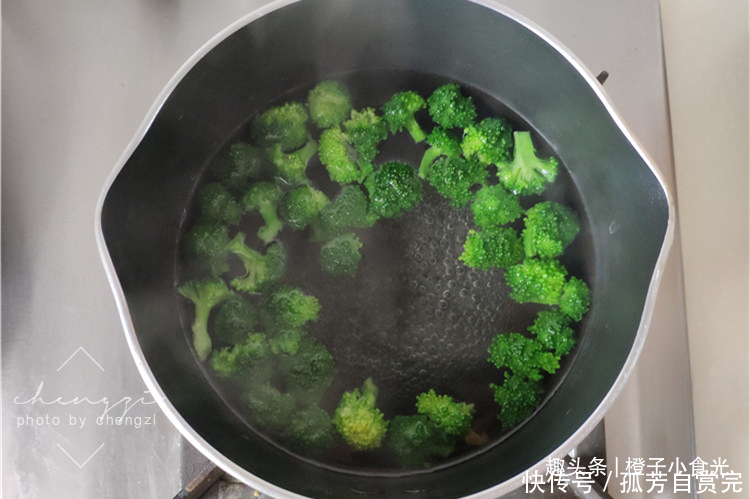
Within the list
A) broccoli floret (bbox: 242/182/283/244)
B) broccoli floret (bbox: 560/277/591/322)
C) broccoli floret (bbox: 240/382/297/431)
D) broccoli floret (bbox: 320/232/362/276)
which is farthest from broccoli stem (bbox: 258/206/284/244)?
broccoli floret (bbox: 560/277/591/322)

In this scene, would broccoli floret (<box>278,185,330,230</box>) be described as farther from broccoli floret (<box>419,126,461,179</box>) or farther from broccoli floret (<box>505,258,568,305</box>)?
broccoli floret (<box>505,258,568,305</box>)

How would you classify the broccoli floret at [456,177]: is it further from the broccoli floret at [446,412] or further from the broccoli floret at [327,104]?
the broccoli floret at [446,412]

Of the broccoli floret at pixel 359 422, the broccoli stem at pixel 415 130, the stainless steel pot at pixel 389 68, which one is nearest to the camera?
the stainless steel pot at pixel 389 68

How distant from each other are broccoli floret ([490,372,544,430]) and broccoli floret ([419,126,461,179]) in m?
0.52

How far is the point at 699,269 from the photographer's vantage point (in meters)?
1.30

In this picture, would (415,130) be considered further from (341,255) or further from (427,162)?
(341,255)

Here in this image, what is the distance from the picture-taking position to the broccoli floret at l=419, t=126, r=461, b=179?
1.33 m

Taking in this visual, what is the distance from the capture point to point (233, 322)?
4.20 ft

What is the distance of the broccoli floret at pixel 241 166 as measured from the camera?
1.34m

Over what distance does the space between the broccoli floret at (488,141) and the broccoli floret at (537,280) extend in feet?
0.83

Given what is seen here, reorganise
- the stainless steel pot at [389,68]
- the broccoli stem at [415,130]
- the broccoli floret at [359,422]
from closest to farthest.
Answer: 1. the stainless steel pot at [389,68]
2. the broccoli floret at [359,422]
3. the broccoli stem at [415,130]

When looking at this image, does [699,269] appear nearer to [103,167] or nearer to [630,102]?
[630,102]

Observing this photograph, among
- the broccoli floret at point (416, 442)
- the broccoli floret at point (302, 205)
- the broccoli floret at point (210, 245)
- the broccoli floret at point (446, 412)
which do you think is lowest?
the broccoli floret at point (416, 442)

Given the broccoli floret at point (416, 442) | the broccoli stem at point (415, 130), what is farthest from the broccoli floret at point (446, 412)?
the broccoli stem at point (415, 130)
